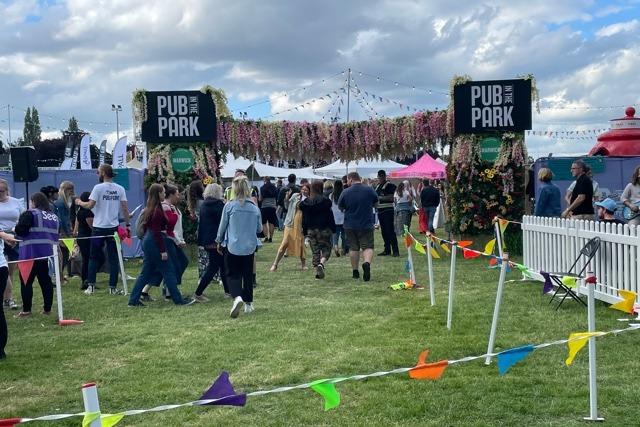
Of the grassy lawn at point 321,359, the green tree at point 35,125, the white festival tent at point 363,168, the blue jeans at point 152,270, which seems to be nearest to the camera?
the grassy lawn at point 321,359

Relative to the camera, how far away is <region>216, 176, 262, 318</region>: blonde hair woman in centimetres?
926

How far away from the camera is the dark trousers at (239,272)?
9.34m

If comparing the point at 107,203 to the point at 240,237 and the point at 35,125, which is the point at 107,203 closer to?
the point at 240,237

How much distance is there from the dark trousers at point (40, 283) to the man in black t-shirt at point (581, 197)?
752cm

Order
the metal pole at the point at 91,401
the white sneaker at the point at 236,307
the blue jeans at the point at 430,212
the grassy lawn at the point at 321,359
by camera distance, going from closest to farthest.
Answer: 1. the metal pole at the point at 91,401
2. the grassy lawn at the point at 321,359
3. the white sneaker at the point at 236,307
4. the blue jeans at the point at 430,212

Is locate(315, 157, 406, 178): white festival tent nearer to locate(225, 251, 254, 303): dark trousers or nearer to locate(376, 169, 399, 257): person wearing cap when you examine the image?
locate(376, 169, 399, 257): person wearing cap

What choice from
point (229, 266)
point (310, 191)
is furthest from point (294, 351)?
point (310, 191)

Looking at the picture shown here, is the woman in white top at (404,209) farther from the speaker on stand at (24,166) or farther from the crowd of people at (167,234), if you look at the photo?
the speaker on stand at (24,166)

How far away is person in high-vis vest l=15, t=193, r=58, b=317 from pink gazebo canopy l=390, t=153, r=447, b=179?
19412mm

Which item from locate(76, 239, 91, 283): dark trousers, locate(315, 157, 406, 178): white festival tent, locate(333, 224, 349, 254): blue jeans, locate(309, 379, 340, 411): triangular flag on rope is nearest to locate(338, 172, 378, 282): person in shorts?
locate(76, 239, 91, 283): dark trousers

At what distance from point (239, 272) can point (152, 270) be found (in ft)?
4.88

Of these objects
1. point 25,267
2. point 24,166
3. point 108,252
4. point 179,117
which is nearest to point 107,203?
point 108,252

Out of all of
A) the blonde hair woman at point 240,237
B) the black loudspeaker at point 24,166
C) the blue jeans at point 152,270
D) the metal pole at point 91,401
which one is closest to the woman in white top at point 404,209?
the black loudspeaker at point 24,166

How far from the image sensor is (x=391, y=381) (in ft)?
19.1
